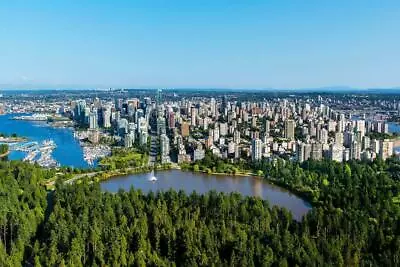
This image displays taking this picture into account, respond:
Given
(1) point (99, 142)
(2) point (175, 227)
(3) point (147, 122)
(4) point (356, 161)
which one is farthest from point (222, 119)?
(2) point (175, 227)

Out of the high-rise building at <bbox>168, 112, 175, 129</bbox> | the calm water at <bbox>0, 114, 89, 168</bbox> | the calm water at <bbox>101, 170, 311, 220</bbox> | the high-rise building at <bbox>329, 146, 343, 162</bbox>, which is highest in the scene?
the high-rise building at <bbox>168, 112, 175, 129</bbox>

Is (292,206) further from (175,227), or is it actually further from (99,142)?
(99,142)

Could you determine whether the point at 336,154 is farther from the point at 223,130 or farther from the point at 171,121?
the point at 171,121

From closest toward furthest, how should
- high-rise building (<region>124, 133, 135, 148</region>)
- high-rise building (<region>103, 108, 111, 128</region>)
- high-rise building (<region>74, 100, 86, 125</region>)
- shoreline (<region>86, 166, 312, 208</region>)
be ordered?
1. shoreline (<region>86, 166, 312, 208</region>)
2. high-rise building (<region>124, 133, 135, 148</region>)
3. high-rise building (<region>103, 108, 111, 128</region>)
4. high-rise building (<region>74, 100, 86, 125</region>)

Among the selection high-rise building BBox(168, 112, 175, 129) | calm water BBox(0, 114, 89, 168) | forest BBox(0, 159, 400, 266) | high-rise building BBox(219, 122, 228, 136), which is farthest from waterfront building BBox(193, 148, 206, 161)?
forest BBox(0, 159, 400, 266)

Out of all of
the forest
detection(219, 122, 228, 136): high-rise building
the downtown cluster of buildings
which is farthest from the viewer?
detection(219, 122, 228, 136): high-rise building

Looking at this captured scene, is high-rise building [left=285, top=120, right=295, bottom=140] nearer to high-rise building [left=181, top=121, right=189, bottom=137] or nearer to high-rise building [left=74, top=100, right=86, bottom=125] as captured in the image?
high-rise building [left=181, top=121, right=189, bottom=137]

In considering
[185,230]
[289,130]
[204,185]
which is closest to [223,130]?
[289,130]
